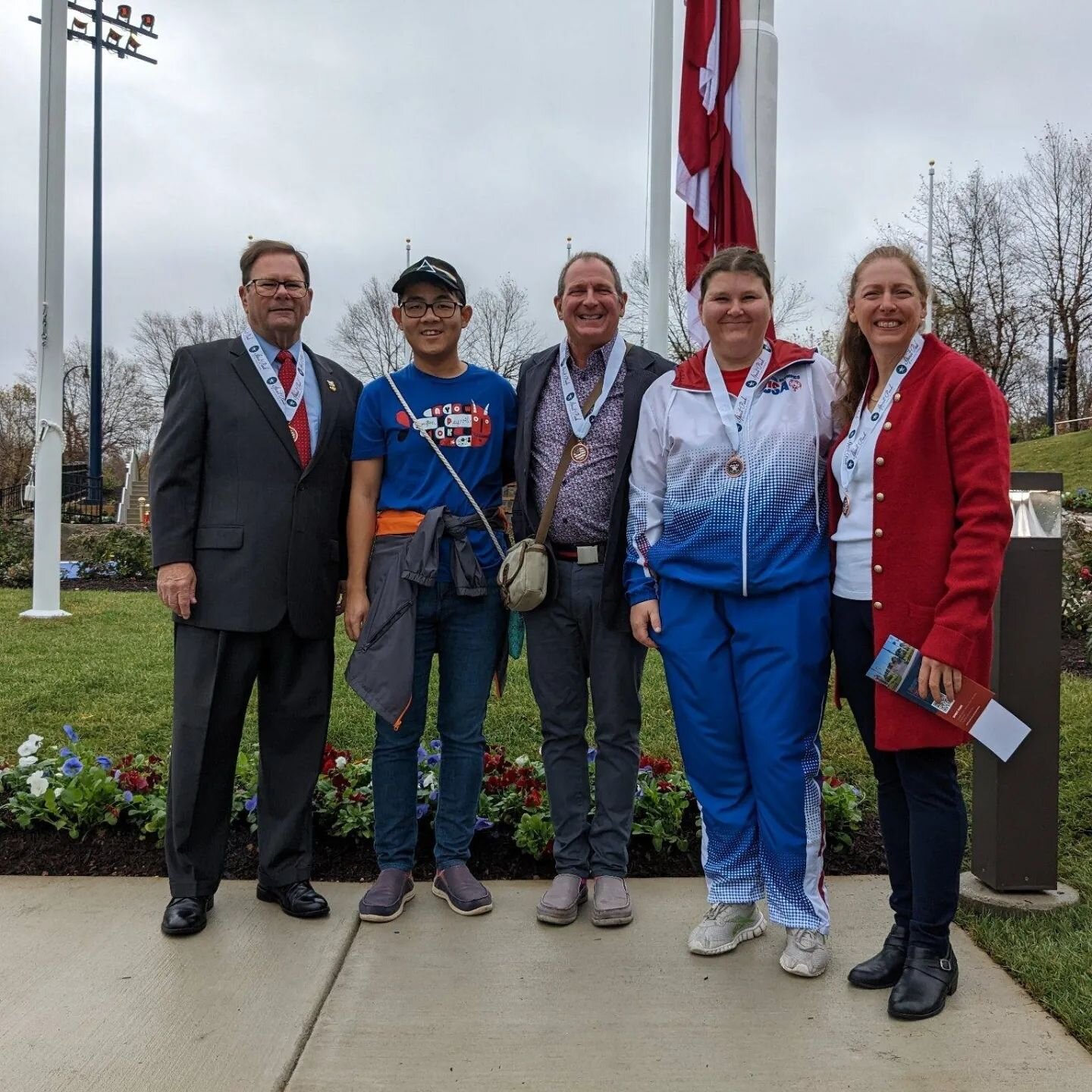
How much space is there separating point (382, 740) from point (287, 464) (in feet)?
3.36

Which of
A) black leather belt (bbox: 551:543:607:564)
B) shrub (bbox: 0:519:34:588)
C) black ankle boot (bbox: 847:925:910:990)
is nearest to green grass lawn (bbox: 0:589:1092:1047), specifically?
black ankle boot (bbox: 847:925:910:990)

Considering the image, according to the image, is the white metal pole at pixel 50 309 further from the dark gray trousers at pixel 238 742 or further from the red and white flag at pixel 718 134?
the dark gray trousers at pixel 238 742

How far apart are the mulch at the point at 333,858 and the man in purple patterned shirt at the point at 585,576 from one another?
43 cm

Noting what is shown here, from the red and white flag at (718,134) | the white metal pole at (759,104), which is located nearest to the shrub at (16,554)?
the red and white flag at (718,134)

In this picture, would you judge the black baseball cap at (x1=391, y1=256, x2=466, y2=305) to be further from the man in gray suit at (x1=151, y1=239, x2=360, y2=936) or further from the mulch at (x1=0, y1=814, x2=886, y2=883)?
the mulch at (x1=0, y1=814, x2=886, y2=883)

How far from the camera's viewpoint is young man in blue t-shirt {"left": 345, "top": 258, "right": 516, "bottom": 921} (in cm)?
335

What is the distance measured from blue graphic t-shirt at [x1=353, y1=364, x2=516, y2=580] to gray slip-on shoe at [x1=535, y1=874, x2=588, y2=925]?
3.70ft

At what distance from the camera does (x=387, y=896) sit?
11.1ft

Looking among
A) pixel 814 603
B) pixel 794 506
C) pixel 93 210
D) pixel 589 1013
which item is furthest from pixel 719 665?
pixel 93 210

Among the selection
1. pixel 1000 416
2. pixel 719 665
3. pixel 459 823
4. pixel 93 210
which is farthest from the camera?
pixel 93 210

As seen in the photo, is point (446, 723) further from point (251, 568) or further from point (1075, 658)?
point (1075, 658)

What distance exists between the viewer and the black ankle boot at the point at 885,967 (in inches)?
112

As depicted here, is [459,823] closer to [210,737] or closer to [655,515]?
[210,737]

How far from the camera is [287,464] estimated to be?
11.0ft
